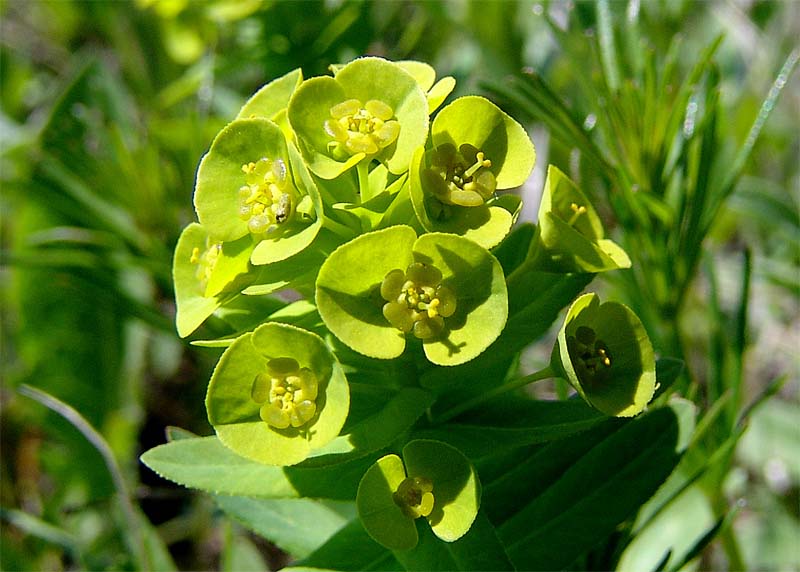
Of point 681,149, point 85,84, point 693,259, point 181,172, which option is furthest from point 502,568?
point 85,84

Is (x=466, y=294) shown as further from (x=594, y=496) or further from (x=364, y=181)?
(x=594, y=496)

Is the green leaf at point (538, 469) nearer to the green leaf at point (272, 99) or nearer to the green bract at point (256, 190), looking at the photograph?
the green bract at point (256, 190)

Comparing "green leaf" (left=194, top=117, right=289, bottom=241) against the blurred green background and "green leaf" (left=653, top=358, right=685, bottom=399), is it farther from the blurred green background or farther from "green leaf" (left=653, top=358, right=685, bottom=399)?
the blurred green background

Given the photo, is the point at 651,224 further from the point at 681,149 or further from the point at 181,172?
the point at 181,172

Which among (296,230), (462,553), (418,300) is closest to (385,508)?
(462,553)

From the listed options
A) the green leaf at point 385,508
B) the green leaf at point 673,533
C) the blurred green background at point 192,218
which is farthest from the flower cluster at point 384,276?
the green leaf at point 673,533

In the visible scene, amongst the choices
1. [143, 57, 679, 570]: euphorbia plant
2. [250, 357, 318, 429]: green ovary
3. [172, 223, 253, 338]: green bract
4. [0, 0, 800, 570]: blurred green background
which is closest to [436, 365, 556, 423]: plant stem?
[143, 57, 679, 570]: euphorbia plant

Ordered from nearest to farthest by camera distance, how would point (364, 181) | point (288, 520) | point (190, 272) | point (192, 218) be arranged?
1. point (364, 181)
2. point (190, 272)
3. point (288, 520)
4. point (192, 218)
